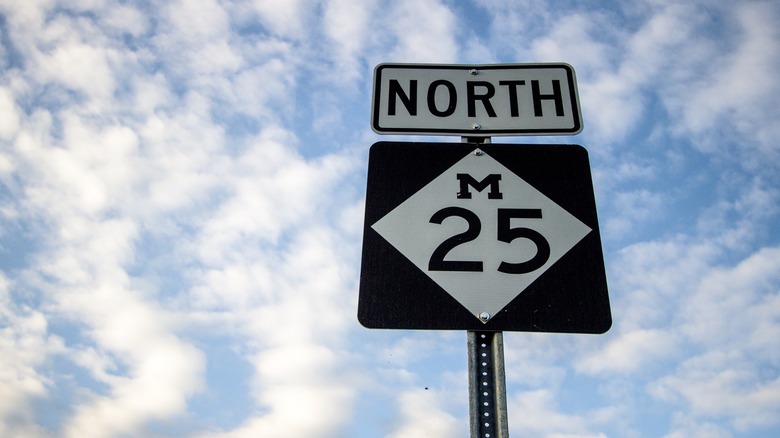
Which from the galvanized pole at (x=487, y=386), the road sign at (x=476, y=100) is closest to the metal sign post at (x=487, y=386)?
the galvanized pole at (x=487, y=386)

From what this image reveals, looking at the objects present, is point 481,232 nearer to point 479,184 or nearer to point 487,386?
point 479,184

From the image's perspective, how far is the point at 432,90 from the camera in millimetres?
2330

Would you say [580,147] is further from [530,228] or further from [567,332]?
[567,332]

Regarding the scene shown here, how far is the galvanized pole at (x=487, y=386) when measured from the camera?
158 cm

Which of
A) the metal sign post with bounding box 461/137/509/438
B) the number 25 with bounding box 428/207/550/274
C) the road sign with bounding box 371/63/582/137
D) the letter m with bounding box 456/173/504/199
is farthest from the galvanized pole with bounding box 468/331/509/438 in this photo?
the road sign with bounding box 371/63/582/137

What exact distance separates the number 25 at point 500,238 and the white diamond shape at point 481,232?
0.04 ft

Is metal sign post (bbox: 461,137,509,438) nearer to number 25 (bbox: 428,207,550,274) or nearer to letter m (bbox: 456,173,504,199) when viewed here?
number 25 (bbox: 428,207,550,274)

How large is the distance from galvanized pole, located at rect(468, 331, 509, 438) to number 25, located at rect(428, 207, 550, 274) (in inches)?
8.6

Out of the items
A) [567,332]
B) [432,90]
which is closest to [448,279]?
[567,332]

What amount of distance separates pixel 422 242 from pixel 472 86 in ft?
2.75

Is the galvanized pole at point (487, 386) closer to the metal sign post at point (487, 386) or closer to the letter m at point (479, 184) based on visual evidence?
the metal sign post at point (487, 386)

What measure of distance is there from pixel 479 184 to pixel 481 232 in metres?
0.21

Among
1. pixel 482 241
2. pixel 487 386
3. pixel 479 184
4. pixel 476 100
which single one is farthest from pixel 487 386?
pixel 476 100

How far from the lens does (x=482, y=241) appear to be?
1827mm
